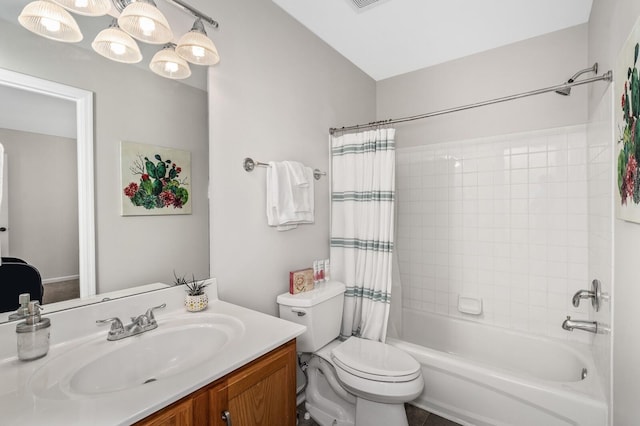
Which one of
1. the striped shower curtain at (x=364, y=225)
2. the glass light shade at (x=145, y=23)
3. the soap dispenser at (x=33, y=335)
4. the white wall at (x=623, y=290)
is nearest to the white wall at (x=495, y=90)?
the white wall at (x=623, y=290)

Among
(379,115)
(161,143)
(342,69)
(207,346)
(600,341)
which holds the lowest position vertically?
(600,341)

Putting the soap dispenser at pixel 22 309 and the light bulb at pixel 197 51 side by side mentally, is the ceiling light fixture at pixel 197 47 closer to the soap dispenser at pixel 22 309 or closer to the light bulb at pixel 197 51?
the light bulb at pixel 197 51

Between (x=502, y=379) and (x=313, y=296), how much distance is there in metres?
1.11

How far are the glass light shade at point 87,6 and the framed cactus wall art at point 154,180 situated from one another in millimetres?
452

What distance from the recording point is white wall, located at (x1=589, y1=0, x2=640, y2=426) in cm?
99

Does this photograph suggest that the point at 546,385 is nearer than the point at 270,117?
Yes

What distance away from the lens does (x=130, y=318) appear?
48.6 inches

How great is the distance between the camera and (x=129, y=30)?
46.4 inches

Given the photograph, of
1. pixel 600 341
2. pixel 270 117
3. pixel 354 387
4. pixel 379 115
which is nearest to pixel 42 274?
pixel 270 117

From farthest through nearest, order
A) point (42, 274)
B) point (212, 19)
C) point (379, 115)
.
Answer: point (379, 115), point (212, 19), point (42, 274)

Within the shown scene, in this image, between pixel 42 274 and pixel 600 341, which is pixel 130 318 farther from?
pixel 600 341

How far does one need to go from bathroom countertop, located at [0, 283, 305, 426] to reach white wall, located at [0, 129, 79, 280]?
0.69 ft

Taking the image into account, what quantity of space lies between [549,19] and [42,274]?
10.1 feet

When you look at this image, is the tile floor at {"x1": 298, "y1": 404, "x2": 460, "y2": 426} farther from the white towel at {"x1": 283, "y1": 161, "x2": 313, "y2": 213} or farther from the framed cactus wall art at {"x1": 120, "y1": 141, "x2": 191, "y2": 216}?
the framed cactus wall art at {"x1": 120, "y1": 141, "x2": 191, "y2": 216}
